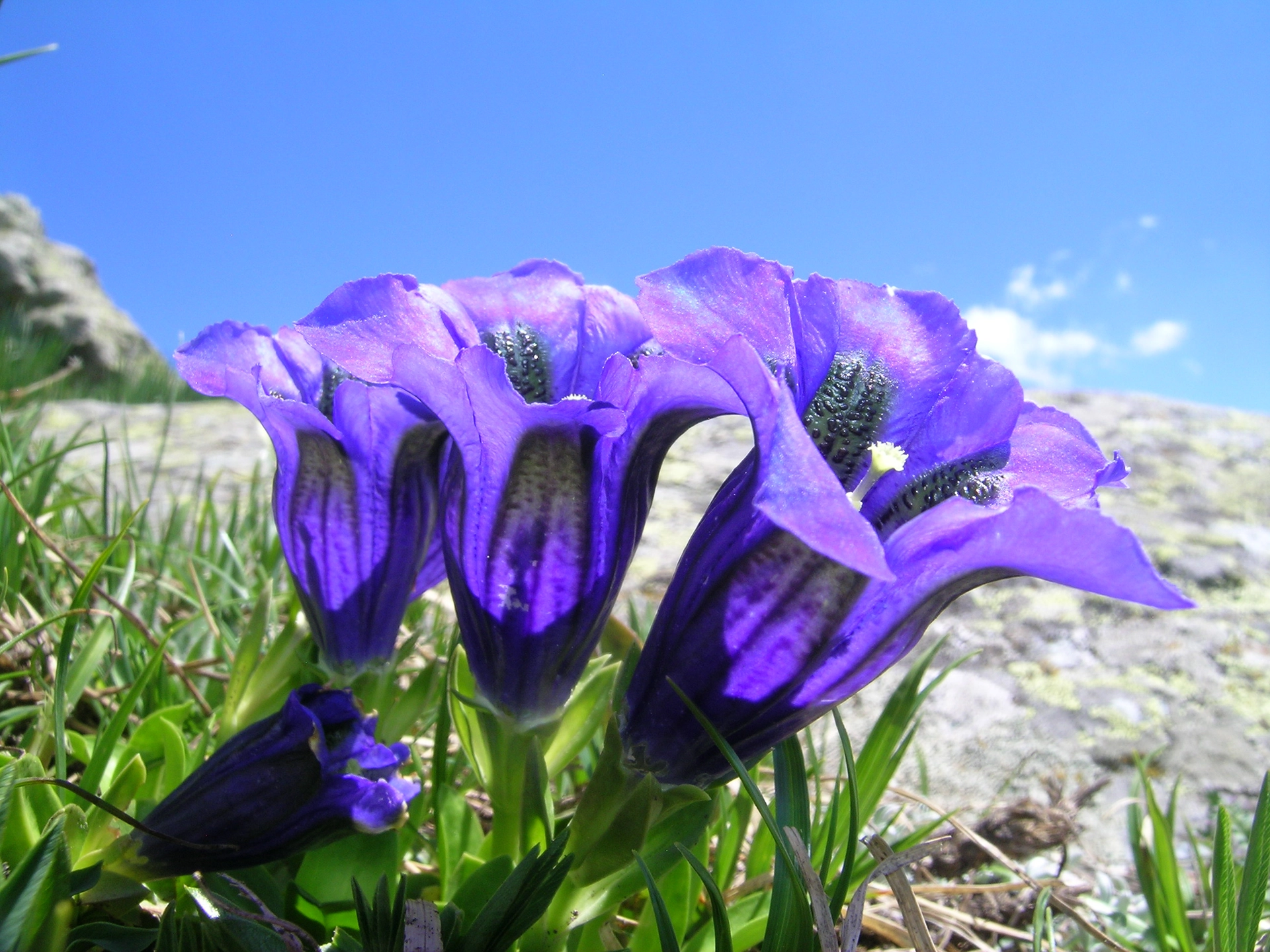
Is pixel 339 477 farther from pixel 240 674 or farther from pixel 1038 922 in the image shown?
pixel 1038 922

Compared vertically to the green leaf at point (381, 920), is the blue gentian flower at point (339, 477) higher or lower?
higher

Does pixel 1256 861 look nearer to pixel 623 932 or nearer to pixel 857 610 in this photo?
pixel 857 610

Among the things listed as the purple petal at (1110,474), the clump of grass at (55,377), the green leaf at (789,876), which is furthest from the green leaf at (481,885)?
the clump of grass at (55,377)

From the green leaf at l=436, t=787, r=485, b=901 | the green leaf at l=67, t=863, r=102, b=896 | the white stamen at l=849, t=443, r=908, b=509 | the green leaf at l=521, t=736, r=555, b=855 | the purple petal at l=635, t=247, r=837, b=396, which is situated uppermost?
the purple petal at l=635, t=247, r=837, b=396

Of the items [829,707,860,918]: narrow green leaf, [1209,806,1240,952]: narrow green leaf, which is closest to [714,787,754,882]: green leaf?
[829,707,860,918]: narrow green leaf

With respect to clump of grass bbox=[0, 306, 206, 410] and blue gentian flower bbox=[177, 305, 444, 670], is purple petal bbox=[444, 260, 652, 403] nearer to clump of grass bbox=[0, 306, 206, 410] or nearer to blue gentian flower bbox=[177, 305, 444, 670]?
blue gentian flower bbox=[177, 305, 444, 670]

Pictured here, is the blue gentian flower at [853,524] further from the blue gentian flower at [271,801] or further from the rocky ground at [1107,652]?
the rocky ground at [1107,652]
